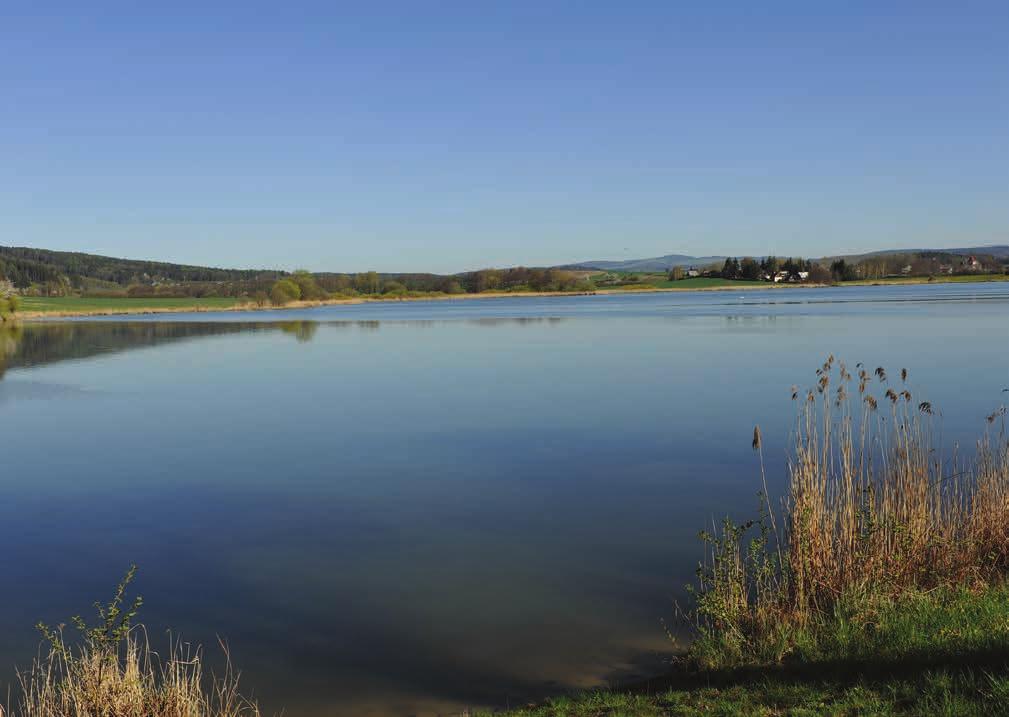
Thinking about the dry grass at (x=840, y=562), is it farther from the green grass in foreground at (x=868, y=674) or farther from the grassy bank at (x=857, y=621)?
the green grass in foreground at (x=868, y=674)

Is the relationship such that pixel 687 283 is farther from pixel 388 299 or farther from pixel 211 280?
pixel 211 280

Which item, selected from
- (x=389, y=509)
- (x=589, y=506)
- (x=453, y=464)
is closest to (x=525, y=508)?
(x=589, y=506)

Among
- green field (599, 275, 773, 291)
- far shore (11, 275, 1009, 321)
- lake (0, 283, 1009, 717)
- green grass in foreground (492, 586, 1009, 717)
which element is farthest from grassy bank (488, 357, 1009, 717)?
green field (599, 275, 773, 291)

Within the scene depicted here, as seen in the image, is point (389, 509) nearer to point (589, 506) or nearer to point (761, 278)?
point (589, 506)

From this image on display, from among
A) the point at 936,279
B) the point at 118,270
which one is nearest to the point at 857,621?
the point at 936,279

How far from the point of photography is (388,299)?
120 meters

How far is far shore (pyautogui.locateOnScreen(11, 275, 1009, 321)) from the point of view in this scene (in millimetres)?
83363

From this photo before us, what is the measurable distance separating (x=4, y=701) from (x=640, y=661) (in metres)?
4.07

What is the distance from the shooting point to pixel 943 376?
17.7 m

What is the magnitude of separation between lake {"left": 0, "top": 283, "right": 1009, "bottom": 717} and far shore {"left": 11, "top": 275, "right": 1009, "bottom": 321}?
2578 inches

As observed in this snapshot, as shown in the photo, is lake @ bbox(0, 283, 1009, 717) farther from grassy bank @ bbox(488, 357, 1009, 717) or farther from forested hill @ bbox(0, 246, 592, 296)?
forested hill @ bbox(0, 246, 592, 296)

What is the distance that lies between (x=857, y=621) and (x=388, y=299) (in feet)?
383

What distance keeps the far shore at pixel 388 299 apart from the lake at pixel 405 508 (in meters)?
65.5

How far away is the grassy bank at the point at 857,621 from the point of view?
436 centimetres
